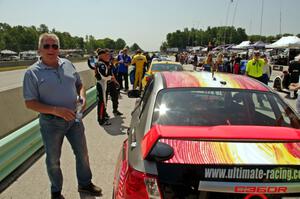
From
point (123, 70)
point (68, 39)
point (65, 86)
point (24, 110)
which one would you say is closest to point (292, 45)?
point (123, 70)

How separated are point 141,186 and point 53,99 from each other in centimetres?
174

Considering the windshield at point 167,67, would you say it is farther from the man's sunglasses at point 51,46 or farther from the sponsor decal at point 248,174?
the sponsor decal at point 248,174

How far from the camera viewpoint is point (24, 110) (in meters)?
6.95

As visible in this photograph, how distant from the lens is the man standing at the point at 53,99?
10.7 ft

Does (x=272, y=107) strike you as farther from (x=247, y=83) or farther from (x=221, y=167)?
(x=221, y=167)

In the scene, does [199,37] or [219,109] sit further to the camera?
[199,37]

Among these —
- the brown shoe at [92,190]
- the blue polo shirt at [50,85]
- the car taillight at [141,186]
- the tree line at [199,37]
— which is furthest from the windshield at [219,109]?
the tree line at [199,37]

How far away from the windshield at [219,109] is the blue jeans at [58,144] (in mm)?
1198

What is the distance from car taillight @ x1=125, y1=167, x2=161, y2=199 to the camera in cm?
200

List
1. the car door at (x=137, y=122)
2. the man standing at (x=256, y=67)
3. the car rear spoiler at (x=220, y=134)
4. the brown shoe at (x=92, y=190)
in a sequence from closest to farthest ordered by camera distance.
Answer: the car rear spoiler at (x=220, y=134)
the car door at (x=137, y=122)
the brown shoe at (x=92, y=190)
the man standing at (x=256, y=67)

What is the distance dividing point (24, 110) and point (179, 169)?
5826 millimetres

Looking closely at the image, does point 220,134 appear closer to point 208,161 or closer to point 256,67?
point 208,161

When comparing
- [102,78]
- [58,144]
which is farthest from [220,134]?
[102,78]

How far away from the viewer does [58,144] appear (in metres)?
3.54
